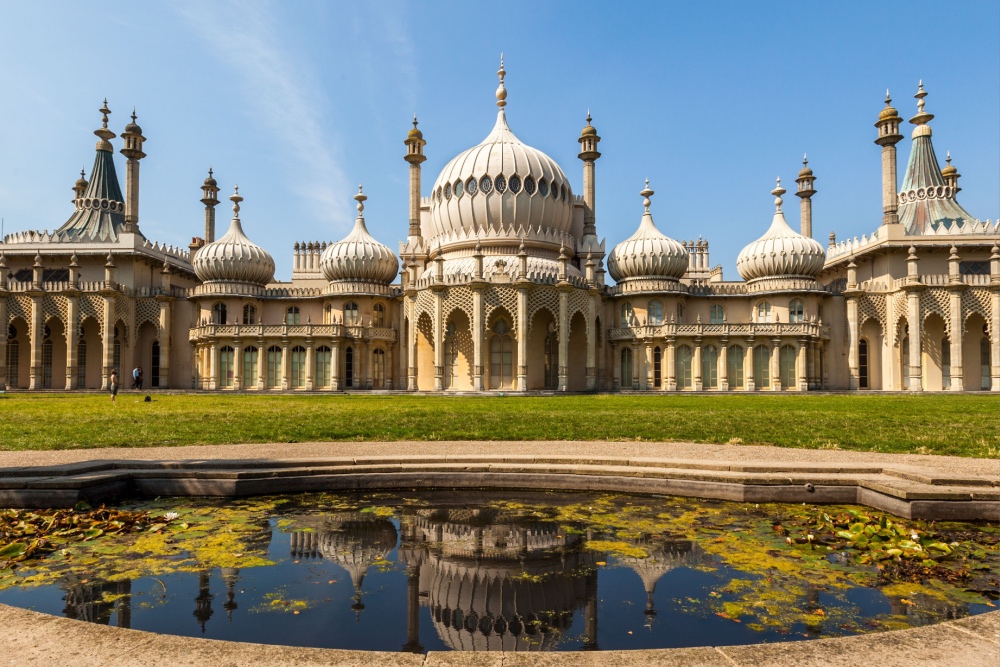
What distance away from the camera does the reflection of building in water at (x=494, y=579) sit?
15.9 feet

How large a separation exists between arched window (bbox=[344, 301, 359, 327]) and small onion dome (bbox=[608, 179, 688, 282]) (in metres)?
17.8

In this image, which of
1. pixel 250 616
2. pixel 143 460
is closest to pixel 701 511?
pixel 250 616

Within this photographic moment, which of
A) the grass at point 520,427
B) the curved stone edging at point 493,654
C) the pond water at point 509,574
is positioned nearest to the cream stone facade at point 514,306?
the grass at point 520,427

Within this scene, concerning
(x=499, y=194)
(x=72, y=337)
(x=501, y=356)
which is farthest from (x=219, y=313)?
(x=499, y=194)

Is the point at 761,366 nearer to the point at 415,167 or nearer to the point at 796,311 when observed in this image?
the point at 796,311

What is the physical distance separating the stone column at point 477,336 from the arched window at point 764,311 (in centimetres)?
1912

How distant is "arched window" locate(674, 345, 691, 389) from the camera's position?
1609 inches

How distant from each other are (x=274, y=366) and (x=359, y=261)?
8.90 metres

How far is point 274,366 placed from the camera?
4284 cm

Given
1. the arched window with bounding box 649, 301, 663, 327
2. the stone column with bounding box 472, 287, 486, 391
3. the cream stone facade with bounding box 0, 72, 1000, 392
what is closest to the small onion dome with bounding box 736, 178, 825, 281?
the cream stone facade with bounding box 0, 72, 1000, 392

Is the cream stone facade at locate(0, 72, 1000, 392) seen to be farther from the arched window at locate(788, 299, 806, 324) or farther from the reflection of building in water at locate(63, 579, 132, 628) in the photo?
the reflection of building in water at locate(63, 579, 132, 628)

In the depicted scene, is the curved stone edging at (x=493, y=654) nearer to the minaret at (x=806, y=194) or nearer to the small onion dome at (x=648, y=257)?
the small onion dome at (x=648, y=257)

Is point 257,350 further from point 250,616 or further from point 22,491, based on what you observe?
point 250,616

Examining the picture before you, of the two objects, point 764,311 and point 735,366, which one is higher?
point 764,311
